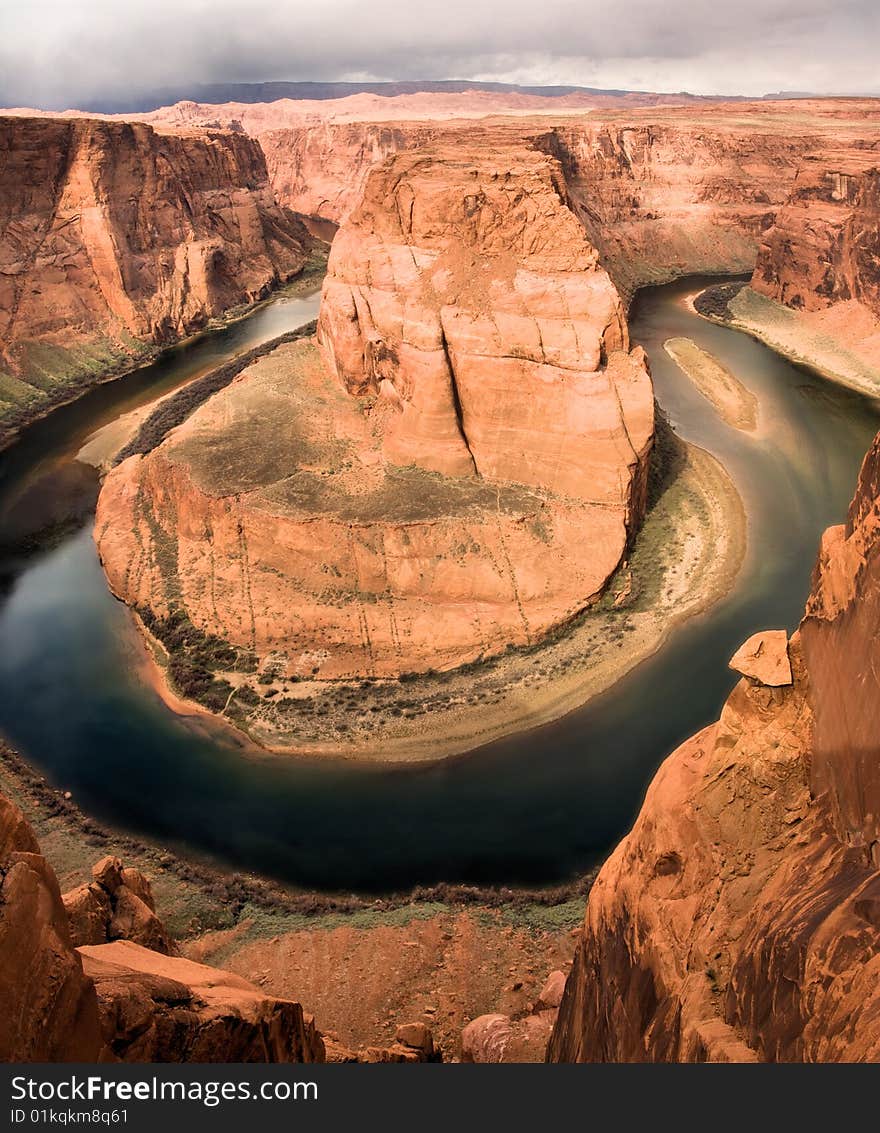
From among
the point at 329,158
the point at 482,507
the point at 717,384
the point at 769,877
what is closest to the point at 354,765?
the point at 482,507

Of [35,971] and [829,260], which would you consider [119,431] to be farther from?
[829,260]

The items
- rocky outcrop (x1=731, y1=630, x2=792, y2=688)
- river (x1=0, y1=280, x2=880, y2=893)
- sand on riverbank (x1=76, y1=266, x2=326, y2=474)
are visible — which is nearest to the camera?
rocky outcrop (x1=731, y1=630, x2=792, y2=688)

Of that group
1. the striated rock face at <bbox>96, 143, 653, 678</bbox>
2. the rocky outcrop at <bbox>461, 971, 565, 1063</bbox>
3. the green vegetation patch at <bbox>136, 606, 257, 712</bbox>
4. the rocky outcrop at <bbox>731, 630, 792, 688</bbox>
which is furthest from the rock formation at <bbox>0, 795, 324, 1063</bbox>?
the striated rock face at <bbox>96, 143, 653, 678</bbox>

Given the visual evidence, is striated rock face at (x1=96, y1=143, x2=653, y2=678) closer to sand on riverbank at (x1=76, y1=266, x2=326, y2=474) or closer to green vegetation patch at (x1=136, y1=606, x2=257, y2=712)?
green vegetation patch at (x1=136, y1=606, x2=257, y2=712)

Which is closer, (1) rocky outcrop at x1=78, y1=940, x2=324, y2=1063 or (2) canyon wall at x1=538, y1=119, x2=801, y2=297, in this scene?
(1) rocky outcrop at x1=78, y1=940, x2=324, y2=1063

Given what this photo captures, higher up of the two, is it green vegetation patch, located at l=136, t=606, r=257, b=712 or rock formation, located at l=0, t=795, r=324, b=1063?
rock formation, located at l=0, t=795, r=324, b=1063

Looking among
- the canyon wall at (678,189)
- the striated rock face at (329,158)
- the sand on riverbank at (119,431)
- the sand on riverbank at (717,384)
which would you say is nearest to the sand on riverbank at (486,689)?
the sand on riverbank at (717,384)
